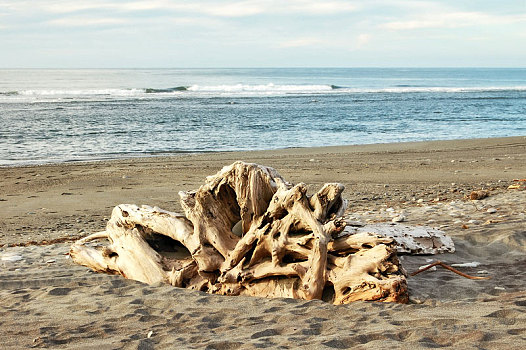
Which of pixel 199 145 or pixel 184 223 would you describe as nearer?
pixel 184 223

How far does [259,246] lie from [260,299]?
45cm

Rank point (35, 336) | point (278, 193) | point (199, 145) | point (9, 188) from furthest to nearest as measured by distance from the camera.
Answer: point (199, 145)
point (9, 188)
point (278, 193)
point (35, 336)

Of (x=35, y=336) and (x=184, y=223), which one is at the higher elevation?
(x=184, y=223)

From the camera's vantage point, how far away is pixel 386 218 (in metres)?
7.80

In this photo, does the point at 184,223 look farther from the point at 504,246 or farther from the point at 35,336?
the point at 504,246

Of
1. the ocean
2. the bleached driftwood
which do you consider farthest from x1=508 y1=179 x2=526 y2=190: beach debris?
the ocean

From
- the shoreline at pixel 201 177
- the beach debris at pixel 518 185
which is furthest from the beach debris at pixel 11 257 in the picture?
the beach debris at pixel 518 185

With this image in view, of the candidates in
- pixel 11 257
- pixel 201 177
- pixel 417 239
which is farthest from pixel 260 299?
pixel 201 177

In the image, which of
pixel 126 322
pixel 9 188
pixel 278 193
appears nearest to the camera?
pixel 126 322

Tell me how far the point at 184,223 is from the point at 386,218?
352cm

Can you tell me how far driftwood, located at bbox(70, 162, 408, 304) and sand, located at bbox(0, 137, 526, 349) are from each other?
18 centimetres

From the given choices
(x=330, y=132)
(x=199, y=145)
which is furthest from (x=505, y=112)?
(x=199, y=145)

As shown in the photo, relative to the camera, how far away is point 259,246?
4.77 meters

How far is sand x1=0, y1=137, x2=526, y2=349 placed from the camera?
3.61 m
